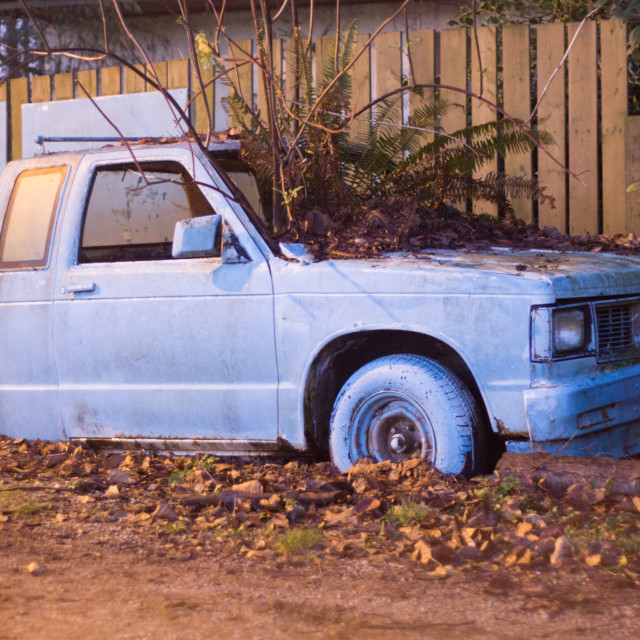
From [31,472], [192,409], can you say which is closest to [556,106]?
[192,409]

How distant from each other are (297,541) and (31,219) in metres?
2.56

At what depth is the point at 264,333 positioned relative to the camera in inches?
170

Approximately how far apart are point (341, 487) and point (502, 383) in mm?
876

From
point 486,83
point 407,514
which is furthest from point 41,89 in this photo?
point 407,514

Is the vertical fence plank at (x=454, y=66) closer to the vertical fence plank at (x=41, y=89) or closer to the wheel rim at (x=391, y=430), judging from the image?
the wheel rim at (x=391, y=430)

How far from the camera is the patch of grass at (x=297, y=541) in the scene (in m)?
3.39

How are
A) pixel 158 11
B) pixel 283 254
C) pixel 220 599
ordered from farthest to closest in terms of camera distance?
pixel 158 11 → pixel 283 254 → pixel 220 599

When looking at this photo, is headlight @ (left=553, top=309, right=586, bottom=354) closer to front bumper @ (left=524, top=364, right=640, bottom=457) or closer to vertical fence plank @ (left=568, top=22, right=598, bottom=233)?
front bumper @ (left=524, top=364, right=640, bottom=457)

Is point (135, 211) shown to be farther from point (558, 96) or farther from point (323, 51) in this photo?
point (558, 96)

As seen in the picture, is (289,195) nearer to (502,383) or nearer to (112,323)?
(112,323)

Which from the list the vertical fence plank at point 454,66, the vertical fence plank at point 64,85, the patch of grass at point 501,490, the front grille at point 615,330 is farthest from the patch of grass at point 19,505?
the vertical fence plank at point 64,85

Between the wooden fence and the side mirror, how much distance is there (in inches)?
124

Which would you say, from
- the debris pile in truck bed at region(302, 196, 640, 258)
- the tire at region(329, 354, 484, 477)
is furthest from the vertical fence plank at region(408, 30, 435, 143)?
the tire at region(329, 354, 484, 477)

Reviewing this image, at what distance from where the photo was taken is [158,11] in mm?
12836
